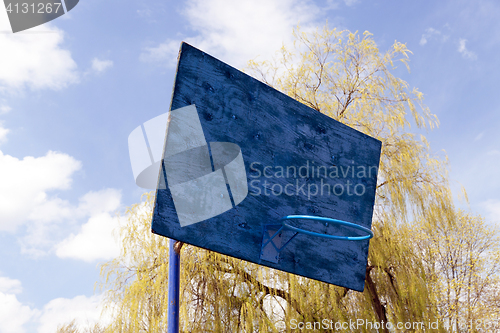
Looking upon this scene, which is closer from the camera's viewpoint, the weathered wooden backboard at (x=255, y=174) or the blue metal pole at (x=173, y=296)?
the weathered wooden backboard at (x=255, y=174)

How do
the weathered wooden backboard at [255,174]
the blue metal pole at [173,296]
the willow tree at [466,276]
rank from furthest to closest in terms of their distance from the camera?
the willow tree at [466,276]
the blue metal pole at [173,296]
the weathered wooden backboard at [255,174]

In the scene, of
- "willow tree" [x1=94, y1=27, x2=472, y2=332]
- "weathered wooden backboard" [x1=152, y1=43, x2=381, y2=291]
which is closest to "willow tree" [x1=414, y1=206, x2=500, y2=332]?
"willow tree" [x1=94, y1=27, x2=472, y2=332]

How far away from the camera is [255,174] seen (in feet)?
8.99

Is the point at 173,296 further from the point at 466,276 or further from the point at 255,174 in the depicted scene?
the point at 466,276

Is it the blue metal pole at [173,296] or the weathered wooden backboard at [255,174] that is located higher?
the weathered wooden backboard at [255,174]

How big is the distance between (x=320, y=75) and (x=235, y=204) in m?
5.04

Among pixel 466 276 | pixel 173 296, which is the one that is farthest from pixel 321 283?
pixel 466 276

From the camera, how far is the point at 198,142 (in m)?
2.50

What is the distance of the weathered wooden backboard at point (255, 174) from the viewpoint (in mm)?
→ 2381

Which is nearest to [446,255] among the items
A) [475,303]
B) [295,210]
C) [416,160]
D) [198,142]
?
[475,303]

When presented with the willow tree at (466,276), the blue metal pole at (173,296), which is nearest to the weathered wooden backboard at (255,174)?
the blue metal pole at (173,296)

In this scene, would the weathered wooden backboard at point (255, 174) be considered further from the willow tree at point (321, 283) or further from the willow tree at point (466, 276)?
the willow tree at point (466, 276)

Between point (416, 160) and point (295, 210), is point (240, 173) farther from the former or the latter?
point (416, 160)

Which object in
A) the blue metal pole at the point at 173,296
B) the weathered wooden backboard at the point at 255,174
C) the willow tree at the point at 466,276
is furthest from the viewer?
the willow tree at the point at 466,276
